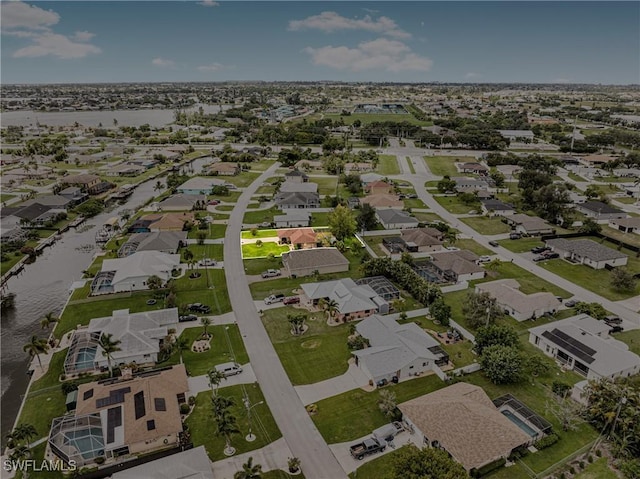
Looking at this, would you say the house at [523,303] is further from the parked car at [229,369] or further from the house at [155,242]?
the house at [155,242]

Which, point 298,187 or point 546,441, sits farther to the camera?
point 298,187

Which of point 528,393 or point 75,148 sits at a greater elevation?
point 75,148

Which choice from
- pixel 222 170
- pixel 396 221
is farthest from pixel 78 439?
pixel 222 170

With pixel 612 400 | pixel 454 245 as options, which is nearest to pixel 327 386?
pixel 612 400

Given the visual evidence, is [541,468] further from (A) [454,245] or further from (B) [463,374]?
(A) [454,245]

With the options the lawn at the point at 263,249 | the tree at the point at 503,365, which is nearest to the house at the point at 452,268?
the tree at the point at 503,365

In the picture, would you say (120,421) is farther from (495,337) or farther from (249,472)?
(495,337)
